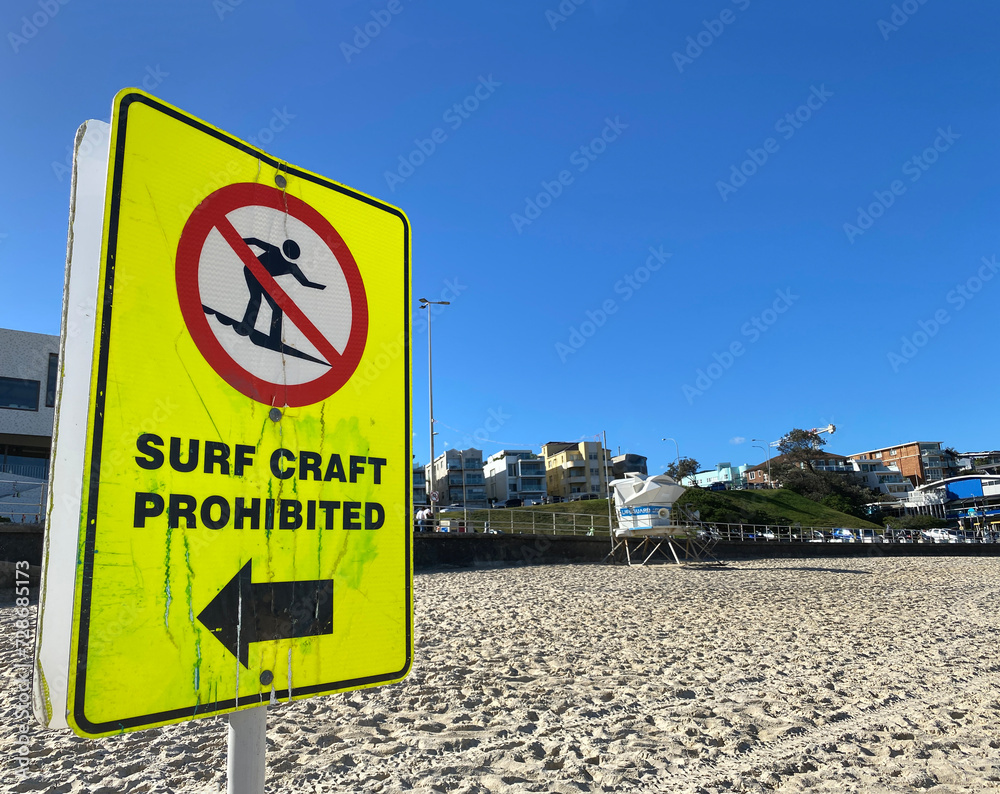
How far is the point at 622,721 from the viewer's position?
5031 mm

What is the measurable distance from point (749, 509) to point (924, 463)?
53.7 m

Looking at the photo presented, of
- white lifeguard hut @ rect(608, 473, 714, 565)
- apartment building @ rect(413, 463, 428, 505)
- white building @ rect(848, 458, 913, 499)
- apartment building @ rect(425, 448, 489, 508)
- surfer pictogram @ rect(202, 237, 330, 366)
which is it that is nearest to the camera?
surfer pictogram @ rect(202, 237, 330, 366)

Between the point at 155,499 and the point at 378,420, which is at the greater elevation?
the point at 378,420

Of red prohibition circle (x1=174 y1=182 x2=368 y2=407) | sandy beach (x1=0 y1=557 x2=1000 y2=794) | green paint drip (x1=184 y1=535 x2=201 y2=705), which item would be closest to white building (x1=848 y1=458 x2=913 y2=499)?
sandy beach (x1=0 y1=557 x2=1000 y2=794)

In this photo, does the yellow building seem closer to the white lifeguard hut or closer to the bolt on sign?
the white lifeguard hut

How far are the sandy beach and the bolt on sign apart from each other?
338 centimetres

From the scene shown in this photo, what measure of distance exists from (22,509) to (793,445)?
68.3 meters

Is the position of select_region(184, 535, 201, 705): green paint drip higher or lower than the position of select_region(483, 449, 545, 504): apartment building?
lower

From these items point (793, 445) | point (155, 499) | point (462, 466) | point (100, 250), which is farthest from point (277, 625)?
point (793, 445)

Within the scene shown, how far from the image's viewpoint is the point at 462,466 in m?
69.0

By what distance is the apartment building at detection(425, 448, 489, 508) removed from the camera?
6912 cm

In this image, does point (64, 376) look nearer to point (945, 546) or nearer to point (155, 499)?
point (155, 499)

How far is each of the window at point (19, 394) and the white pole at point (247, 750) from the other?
87.4 feet

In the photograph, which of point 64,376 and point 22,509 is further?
point 22,509
